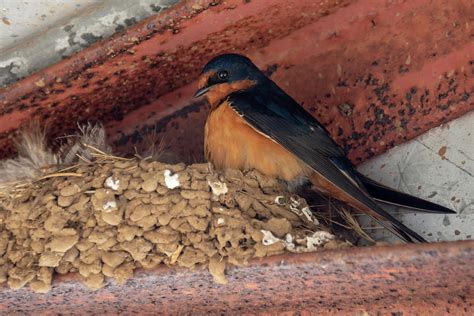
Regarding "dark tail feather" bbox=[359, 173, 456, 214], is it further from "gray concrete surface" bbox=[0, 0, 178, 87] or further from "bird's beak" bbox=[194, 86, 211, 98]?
"gray concrete surface" bbox=[0, 0, 178, 87]

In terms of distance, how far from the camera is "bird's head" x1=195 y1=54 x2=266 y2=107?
139 inches

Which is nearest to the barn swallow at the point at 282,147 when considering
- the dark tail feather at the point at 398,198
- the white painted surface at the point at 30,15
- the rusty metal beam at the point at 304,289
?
the dark tail feather at the point at 398,198

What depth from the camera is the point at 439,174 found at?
3.35 meters

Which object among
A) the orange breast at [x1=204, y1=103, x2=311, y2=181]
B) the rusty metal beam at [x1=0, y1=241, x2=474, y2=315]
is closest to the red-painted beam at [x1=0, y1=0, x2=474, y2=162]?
the orange breast at [x1=204, y1=103, x2=311, y2=181]

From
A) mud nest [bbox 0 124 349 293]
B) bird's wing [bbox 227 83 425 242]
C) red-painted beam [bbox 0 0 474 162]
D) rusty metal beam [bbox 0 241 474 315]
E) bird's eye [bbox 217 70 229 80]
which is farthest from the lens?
bird's eye [bbox 217 70 229 80]

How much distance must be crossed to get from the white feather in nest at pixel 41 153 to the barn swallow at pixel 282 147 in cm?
46

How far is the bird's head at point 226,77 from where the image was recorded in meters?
3.53

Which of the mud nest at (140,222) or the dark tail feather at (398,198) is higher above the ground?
the mud nest at (140,222)

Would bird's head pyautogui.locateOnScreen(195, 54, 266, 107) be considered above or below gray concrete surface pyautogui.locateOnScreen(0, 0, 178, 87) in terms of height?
below

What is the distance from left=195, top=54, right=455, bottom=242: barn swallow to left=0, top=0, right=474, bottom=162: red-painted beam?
0.60 ft

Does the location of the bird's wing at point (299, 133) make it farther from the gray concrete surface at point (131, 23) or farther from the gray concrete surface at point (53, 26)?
the gray concrete surface at point (53, 26)

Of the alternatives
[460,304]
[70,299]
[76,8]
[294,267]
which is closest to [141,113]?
[76,8]

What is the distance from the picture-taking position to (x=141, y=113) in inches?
150

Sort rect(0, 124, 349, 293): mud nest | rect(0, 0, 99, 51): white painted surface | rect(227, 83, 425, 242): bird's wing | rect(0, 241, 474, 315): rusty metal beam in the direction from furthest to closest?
rect(227, 83, 425, 242): bird's wing, rect(0, 0, 99, 51): white painted surface, rect(0, 124, 349, 293): mud nest, rect(0, 241, 474, 315): rusty metal beam
